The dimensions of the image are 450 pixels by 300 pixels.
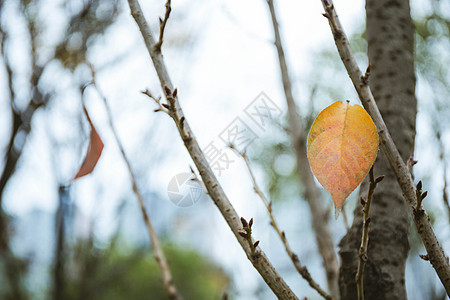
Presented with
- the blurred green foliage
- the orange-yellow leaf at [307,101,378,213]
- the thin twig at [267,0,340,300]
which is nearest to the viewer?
the orange-yellow leaf at [307,101,378,213]

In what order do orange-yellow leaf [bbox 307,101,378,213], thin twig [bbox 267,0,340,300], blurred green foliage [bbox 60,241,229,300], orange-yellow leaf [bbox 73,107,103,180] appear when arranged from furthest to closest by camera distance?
blurred green foliage [bbox 60,241,229,300] < thin twig [bbox 267,0,340,300] < orange-yellow leaf [bbox 73,107,103,180] < orange-yellow leaf [bbox 307,101,378,213]

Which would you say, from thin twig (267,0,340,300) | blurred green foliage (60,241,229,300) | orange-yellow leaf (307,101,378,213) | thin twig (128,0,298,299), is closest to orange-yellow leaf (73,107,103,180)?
thin twig (128,0,298,299)

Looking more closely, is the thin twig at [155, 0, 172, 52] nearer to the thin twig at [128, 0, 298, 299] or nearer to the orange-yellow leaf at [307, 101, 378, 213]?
the thin twig at [128, 0, 298, 299]

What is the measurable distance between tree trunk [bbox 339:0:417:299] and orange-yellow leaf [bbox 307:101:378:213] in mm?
187

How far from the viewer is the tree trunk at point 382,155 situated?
16.5 inches

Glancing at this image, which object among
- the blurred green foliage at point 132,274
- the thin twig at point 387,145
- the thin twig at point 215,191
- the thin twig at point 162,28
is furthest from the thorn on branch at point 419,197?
the blurred green foliage at point 132,274

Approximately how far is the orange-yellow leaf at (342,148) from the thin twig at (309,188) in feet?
1.08

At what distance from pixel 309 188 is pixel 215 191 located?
0.38 meters

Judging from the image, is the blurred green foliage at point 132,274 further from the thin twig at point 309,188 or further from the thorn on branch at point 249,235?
the thorn on branch at point 249,235

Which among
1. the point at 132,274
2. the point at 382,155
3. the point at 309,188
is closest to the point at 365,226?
the point at 382,155

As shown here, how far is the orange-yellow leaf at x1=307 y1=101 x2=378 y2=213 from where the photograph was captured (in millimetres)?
270

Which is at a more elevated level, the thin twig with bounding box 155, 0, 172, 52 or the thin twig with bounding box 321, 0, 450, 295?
the thin twig with bounding box 155, 0, 172, 52

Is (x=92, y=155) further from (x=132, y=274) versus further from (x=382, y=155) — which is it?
(x=132, y=274)

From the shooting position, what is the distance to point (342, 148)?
285 millimetres
